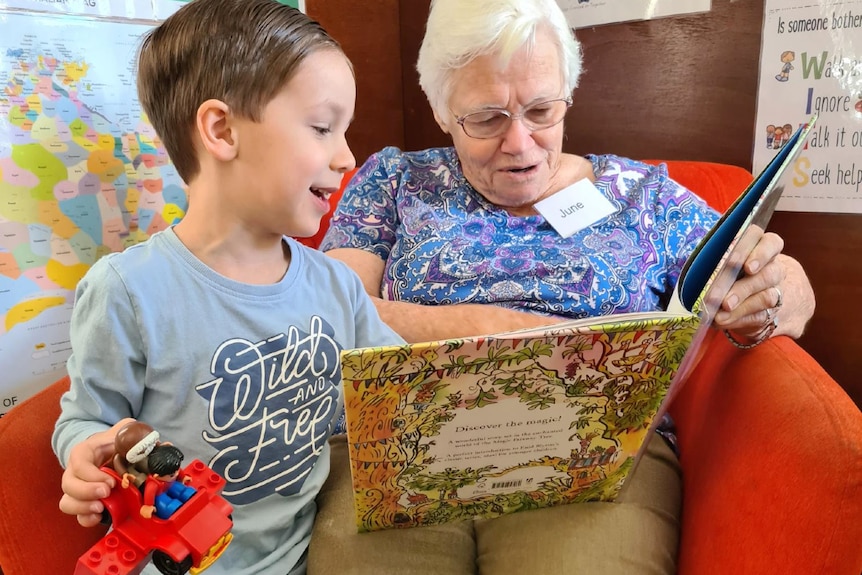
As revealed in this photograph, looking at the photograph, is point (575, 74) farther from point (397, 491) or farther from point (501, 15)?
point (397, 491)

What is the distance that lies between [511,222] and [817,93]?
0.74 m

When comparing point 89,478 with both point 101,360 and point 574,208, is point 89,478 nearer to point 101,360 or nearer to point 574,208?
point 101,360

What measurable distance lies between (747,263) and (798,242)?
69cm

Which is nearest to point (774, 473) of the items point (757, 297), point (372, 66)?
point (757, 297)

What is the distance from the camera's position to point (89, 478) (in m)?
0.61

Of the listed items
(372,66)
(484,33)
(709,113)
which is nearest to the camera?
(484,33)

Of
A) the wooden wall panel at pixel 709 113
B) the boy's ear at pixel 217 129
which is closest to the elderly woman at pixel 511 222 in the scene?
the wooden wall panel at pixel 709 113

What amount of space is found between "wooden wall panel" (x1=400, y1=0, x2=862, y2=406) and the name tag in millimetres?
488

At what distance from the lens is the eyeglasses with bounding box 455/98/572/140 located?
1199 millimetres

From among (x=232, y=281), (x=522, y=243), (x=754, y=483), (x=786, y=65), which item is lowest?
(x=754, y=483)

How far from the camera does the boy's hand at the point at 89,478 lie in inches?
23.8

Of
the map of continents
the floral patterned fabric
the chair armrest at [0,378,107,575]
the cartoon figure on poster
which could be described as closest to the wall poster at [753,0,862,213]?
the cartoon figure on poster

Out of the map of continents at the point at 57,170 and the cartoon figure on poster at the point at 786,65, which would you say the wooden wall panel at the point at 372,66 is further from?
the cartoon figure on poster at the point at 786,65

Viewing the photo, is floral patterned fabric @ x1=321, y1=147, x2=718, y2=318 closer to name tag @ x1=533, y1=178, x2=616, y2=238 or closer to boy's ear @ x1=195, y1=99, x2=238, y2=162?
name tag @ x1=533, y1=178, x2=616, y2=238
